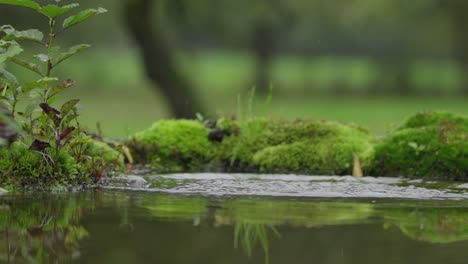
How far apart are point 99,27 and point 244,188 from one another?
27.0 meters

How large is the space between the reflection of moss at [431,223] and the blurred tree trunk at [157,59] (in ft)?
49.7

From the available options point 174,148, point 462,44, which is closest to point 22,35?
point 174,148

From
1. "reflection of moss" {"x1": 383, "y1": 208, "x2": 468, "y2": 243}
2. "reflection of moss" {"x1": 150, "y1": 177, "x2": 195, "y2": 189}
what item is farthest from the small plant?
"reflection of moss" {"x1": 383, "y1": 208, "x2": 468, "y2": 243}

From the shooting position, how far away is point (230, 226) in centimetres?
546

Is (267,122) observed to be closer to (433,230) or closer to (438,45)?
(433,230)

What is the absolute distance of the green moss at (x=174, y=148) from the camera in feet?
28.5

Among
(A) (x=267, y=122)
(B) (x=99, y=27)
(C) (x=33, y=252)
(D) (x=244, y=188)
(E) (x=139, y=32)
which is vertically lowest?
(C) (x=33, y=252)

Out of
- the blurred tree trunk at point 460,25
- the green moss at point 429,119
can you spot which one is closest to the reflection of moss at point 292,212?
the green moss at point 429,119

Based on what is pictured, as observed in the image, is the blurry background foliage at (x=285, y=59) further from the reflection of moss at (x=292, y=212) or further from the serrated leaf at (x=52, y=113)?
the reflection of moss at (x=292, y=212)

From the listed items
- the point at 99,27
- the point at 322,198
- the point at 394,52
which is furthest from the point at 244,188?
the point at 394,52

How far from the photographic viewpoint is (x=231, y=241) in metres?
5.02

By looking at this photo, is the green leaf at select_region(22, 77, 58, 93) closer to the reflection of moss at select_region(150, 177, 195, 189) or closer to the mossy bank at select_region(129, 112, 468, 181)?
the reflection of moss at select_region(150, 177, 195, 189)

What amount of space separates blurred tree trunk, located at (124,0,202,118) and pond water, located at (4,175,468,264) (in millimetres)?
13825

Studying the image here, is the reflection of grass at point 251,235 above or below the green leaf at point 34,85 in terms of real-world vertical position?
below
